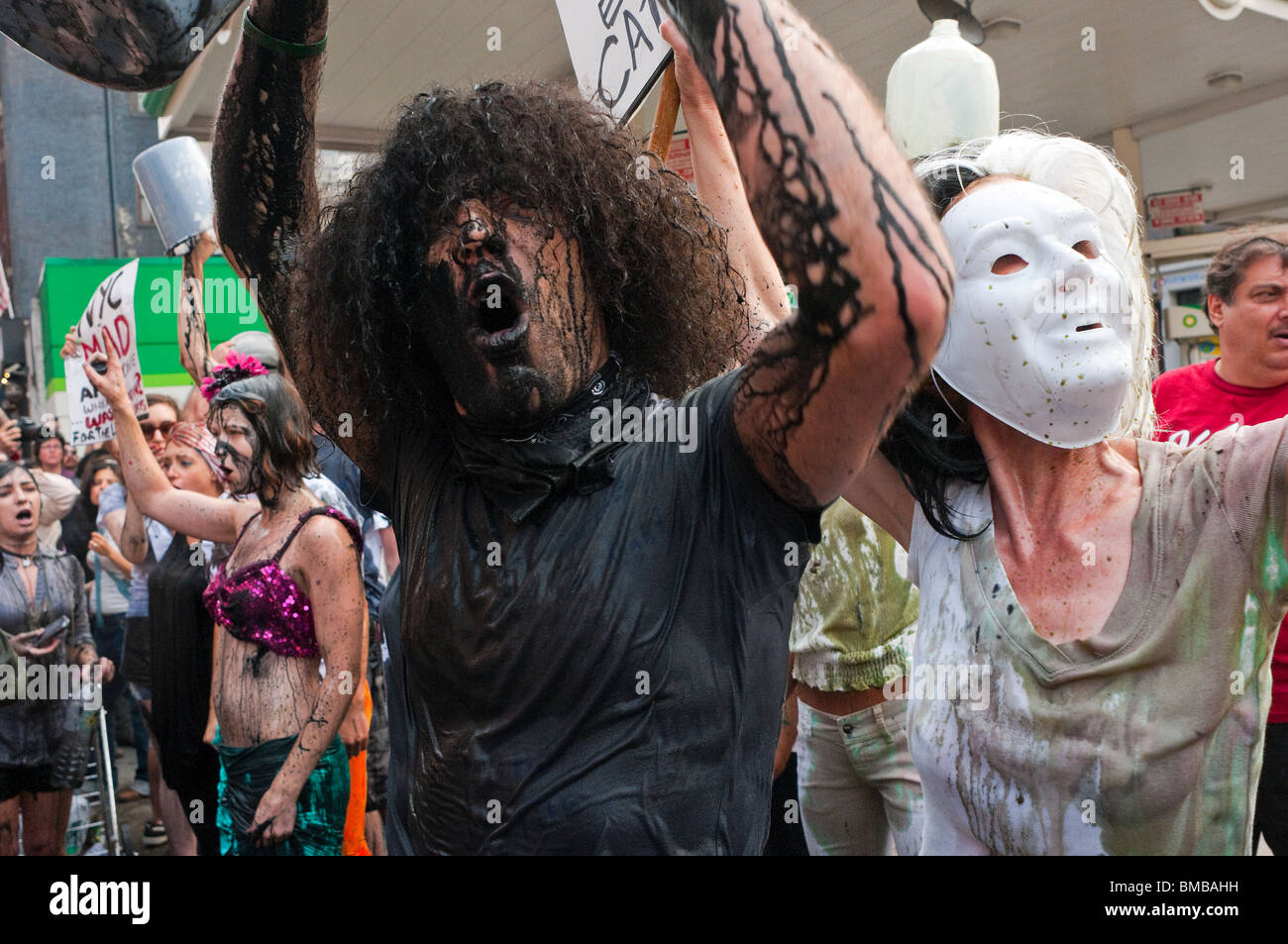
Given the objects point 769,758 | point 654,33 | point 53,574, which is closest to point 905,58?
point 654,33

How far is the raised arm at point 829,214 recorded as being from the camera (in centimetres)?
118

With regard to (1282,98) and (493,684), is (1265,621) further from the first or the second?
(1282,98)

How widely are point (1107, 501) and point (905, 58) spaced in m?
2.43

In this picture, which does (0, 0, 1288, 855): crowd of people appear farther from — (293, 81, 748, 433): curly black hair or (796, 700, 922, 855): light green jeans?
(796, 700, 922, 855): light green jeans

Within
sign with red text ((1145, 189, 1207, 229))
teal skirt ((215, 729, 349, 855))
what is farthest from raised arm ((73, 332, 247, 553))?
sign with red text ((1145, 189, 1207, 229))

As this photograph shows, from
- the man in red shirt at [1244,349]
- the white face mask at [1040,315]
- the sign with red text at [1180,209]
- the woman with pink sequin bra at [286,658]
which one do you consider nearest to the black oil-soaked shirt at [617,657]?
the white face mask at [1040,315]

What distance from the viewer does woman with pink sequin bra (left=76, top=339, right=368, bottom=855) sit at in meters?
3.40

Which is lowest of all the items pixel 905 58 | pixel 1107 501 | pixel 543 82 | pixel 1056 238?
pixel 1107 501

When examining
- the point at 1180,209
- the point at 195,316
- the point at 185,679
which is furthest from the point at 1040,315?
the point at 1180,209

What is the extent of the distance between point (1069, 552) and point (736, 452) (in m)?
0.69

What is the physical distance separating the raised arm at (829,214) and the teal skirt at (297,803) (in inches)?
104

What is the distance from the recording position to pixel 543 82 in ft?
5.81

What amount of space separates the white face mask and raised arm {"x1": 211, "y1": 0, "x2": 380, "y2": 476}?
3.15 feet

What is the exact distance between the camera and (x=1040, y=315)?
1.82m
